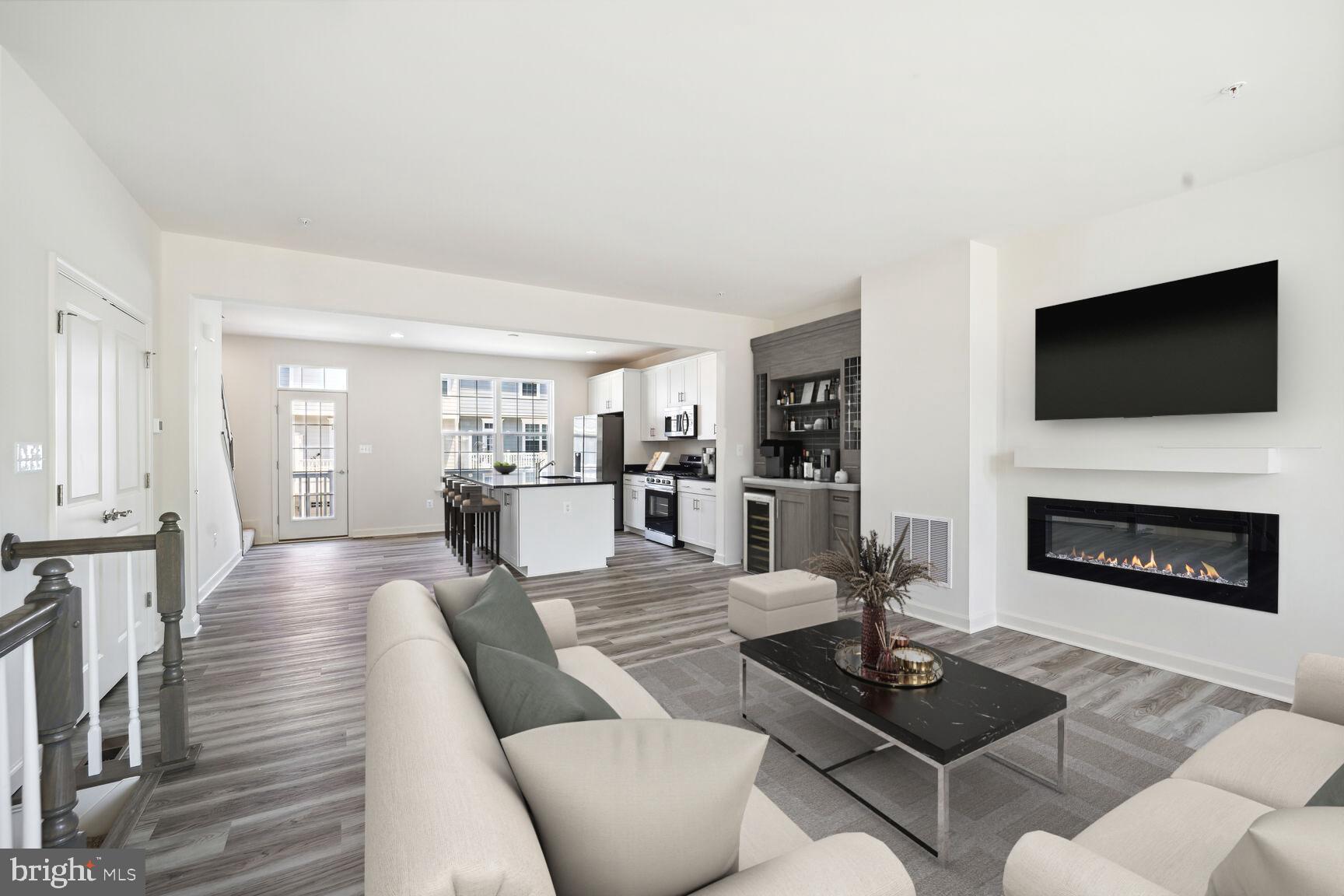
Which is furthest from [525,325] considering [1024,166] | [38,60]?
[1024,166]

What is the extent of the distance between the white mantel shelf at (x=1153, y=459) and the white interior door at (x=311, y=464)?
8.27m

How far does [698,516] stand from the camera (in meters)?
7.00

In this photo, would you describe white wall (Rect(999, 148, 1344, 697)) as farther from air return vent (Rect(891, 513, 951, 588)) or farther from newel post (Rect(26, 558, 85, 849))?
newel post (Rect(26, 558, 85, 849))

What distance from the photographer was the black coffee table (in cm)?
184

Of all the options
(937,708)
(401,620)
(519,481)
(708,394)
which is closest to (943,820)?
(937,708)

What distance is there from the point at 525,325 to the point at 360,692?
324 cm

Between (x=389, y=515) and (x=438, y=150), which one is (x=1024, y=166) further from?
(x=389, y=515)

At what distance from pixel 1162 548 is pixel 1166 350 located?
1.18 meters

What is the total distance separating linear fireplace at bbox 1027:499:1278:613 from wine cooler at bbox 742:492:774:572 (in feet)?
7.57

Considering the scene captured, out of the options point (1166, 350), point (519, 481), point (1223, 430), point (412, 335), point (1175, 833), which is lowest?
point (1175, 833)

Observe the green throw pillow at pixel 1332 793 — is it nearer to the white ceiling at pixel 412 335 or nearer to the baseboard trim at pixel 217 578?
the white ceiling at pixel 412 335

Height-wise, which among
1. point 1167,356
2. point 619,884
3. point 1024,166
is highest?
point 1024,166

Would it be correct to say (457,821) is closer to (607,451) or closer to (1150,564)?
(1150,564)

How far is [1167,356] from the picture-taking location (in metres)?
3.33
